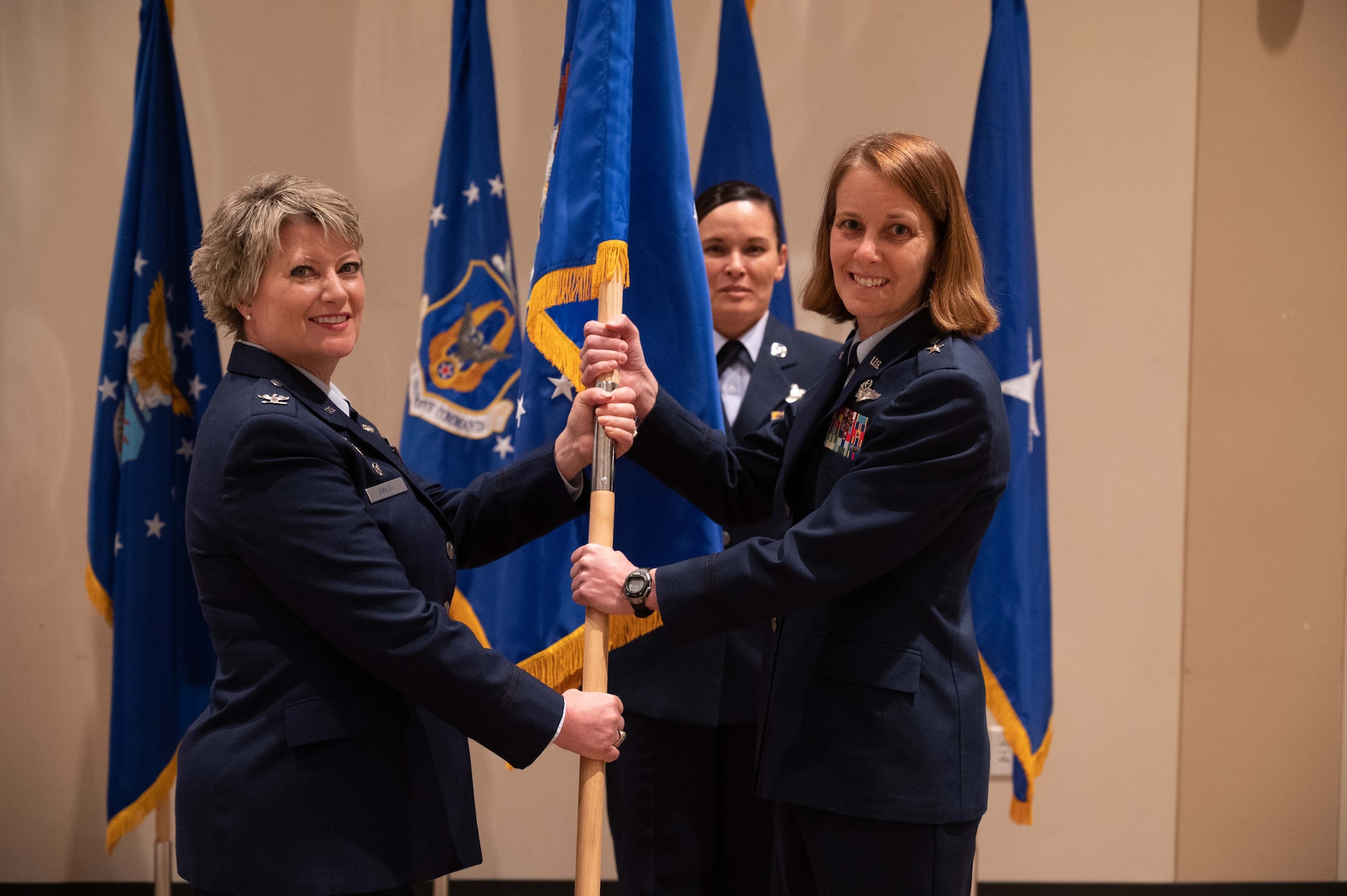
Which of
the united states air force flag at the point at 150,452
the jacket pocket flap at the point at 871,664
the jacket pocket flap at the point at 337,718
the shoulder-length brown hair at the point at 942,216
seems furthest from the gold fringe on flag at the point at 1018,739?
the united states air force flag at the point at 150,452

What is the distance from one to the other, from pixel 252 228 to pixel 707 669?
4.25 feet

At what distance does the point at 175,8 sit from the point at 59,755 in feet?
7.86

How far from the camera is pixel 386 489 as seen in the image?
154 cm

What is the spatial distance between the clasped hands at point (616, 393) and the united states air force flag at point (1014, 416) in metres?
1.11

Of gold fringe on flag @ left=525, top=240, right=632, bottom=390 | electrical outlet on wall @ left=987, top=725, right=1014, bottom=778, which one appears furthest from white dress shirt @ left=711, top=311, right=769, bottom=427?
electrical outlet on wall @ left=987, top=725, right=1014, bottom=778

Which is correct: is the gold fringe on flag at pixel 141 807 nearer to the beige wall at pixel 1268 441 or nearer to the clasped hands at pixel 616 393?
the clasped hands at pixel 616 393

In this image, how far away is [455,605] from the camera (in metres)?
2.78

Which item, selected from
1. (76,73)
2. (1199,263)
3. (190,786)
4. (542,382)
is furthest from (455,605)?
(1199,263)

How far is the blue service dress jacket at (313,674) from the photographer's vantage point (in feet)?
4.65

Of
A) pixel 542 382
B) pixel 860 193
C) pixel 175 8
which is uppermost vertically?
pixel 175 8

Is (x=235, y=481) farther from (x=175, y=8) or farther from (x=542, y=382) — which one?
(x=175, y=8)

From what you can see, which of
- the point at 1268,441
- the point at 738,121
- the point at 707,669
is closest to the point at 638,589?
the point at 707,669

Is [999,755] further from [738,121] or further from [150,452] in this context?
[150,452]

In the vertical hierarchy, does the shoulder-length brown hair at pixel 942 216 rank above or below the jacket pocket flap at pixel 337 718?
above
